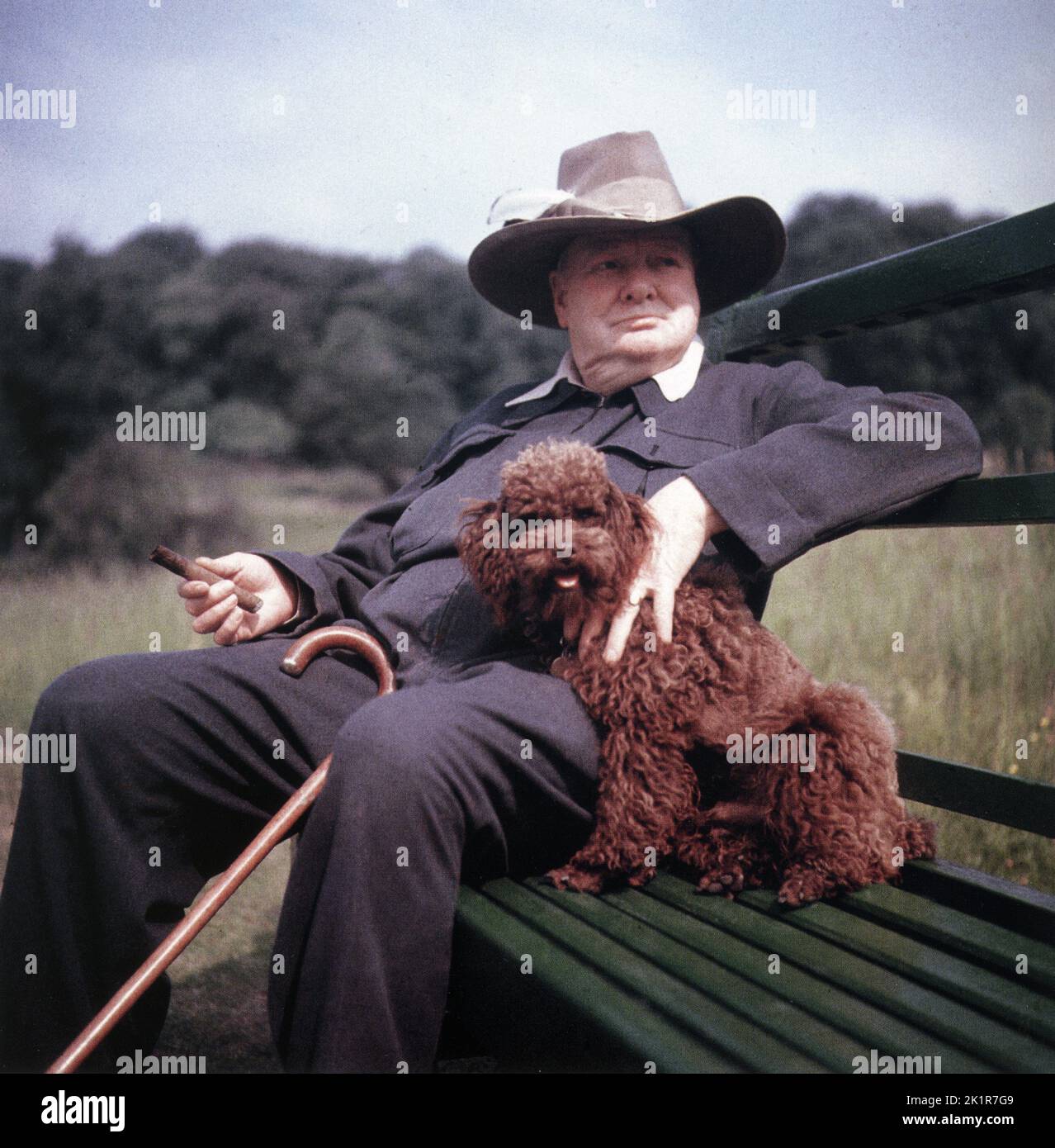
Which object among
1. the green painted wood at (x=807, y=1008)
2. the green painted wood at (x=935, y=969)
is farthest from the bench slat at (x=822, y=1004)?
the green painted wood at (x=935, y=969)

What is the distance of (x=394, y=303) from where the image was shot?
11484 mm

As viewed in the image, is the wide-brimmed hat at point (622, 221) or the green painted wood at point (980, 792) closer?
the green painted wood at point (980, 792)

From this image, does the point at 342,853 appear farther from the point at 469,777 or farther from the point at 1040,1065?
the point at 1040,1065

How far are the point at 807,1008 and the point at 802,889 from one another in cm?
36

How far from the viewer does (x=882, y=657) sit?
12.9ft

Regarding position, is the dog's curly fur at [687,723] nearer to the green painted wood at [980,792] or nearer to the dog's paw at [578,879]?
the dog's paw at [578,879]

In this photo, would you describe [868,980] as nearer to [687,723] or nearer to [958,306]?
[687,723]

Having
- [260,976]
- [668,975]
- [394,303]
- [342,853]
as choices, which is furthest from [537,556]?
[394,303]

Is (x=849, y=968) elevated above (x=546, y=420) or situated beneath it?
situated beneath

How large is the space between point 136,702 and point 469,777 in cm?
78

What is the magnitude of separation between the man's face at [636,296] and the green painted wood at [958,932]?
1.22 meters

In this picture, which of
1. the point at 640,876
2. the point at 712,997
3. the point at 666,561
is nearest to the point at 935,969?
the point at 712,997

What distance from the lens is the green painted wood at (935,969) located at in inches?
50.1

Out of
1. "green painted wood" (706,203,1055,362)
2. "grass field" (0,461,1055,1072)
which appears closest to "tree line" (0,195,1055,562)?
"grass field" (0,461,1055,1072)
